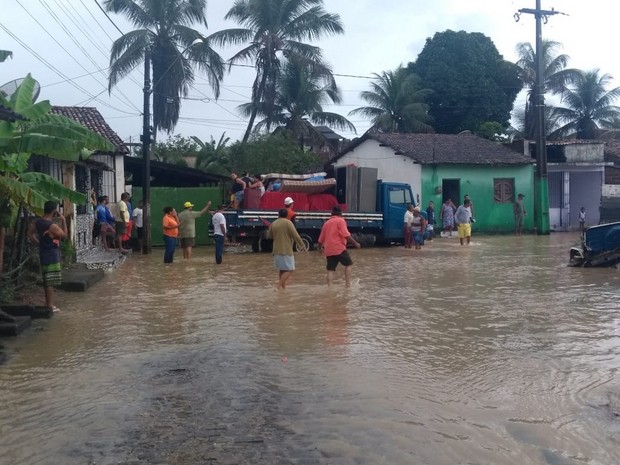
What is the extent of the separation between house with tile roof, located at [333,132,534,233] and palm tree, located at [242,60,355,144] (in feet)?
14.8

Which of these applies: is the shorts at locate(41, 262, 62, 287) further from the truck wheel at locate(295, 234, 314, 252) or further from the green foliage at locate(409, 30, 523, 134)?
the green foliage at locate(409, 30, 523, 134)

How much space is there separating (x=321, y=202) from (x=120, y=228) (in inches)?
240

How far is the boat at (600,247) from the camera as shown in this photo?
53.4 ft

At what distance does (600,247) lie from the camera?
16562mm

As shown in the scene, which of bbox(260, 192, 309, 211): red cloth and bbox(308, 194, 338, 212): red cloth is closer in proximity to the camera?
bbox(260, 192, 309, 211): red cloth

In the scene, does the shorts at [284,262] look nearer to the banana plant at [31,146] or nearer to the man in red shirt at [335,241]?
the man in red shirt at [335,241]

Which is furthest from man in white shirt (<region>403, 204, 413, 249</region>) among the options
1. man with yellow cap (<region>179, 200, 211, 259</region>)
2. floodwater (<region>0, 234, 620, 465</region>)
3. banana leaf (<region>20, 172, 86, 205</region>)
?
banana leaf (<region>20, 172, 86, 205</region>)

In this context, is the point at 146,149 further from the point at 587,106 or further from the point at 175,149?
the point at 587,106

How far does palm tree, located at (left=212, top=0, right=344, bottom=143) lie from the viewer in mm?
35625

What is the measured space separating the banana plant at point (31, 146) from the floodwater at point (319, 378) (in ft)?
5.51

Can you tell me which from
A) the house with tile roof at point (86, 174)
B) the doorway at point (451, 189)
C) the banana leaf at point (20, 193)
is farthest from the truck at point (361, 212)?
the banana leaf at point (20, 193)

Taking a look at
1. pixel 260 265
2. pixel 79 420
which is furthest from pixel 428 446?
pixel 260 265

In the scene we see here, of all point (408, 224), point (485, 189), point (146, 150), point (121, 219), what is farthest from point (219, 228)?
point (485, 189)

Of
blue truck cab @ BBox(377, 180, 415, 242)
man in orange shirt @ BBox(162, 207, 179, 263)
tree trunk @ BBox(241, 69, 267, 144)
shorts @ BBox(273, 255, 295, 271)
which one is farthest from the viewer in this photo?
tree trunk @ BBox(241, 69, 267, 144)
